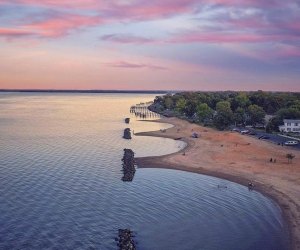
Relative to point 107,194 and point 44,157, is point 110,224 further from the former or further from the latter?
point 44,157

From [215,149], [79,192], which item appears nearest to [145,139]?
[215,149]

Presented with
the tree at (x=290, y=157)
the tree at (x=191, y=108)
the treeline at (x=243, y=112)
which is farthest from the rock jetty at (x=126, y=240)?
the tree at (x=191, y=108)

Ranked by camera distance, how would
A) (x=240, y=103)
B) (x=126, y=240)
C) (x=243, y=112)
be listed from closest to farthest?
(x=126, y=240), (x=243, y=112), (x=240, y=103)

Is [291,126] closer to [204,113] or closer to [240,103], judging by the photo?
[204,113]

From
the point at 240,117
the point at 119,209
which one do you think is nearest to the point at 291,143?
the point at 240,117

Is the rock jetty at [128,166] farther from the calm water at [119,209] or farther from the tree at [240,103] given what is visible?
the tree at [240,103]

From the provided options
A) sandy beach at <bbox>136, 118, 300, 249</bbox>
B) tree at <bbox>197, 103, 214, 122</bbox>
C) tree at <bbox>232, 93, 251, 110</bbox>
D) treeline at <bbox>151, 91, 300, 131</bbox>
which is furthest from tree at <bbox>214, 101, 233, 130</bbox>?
tree at <bbox>232, 93, 251, 110</bbox>
